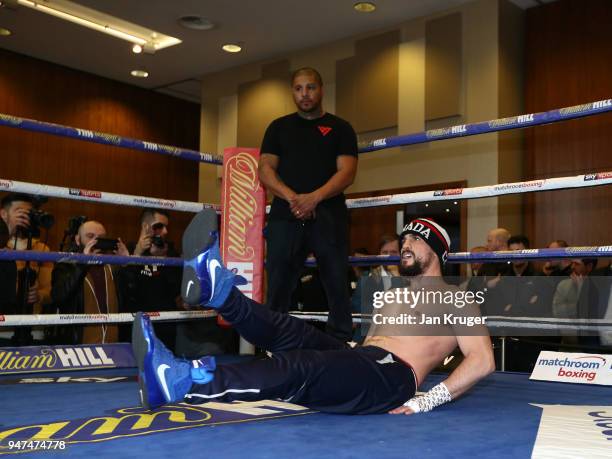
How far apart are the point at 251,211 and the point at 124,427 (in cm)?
205

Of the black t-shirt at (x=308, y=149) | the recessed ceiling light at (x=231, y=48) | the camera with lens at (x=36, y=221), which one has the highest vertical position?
the recessed ceiling light at (x=231, y=48)

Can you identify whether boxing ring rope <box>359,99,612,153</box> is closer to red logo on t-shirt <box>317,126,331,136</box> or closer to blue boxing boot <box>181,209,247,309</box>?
red logo on t-shirt <box>317,126,331,136</box>

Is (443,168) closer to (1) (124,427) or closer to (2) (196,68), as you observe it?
(2) (196,68)

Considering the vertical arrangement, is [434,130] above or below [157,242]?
above

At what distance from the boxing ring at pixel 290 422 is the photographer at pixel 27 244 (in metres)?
0.43

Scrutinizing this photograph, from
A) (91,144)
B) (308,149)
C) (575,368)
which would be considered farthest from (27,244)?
(91,144)

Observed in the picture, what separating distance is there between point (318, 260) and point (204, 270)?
140cm

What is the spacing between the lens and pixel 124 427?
5.66ft

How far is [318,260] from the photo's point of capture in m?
3.07

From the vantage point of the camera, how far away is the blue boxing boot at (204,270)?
170cm

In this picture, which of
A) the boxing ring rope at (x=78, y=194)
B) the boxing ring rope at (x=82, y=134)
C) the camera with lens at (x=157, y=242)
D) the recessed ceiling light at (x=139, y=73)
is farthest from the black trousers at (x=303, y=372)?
the recessed ceiling light at (x=139, y=73)

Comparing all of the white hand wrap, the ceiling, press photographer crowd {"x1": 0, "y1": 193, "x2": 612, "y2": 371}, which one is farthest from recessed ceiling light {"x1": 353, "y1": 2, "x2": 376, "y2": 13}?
the white hand wrap

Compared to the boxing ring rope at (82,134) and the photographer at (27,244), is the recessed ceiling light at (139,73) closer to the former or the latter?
the photographer at (27,244)

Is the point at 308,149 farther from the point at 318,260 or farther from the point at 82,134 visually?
the point at 82,134
